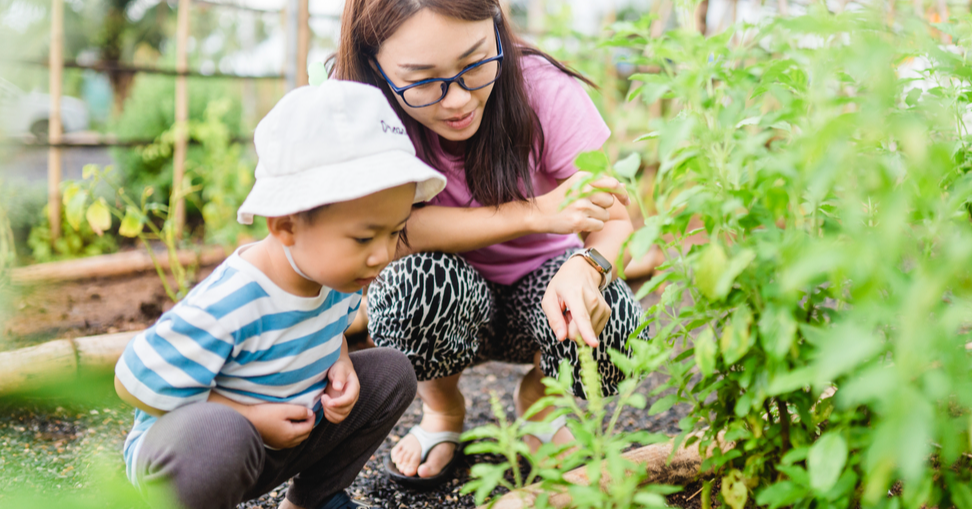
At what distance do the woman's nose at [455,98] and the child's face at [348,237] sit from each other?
1.15 ft

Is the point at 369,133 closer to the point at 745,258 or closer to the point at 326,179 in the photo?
the point at 326,179

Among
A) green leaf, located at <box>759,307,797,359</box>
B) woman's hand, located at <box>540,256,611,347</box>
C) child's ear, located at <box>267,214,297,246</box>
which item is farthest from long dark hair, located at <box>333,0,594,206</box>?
green leaf, located at <box>759,307,797,359</box>

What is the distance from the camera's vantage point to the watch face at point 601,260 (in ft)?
4.98

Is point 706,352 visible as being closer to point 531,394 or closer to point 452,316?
point 452,316

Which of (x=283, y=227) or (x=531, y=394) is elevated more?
(x=283, y=227)

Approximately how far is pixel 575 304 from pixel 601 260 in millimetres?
215

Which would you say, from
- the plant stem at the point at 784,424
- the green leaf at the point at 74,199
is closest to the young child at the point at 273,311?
the plant stem at the point at 784,424

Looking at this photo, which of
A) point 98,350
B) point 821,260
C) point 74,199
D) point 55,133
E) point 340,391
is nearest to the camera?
point 821,260

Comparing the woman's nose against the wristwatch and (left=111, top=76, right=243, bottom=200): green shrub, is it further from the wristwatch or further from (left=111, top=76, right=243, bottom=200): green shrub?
(left=111, top=76, right=243, bottom=200): green shrub

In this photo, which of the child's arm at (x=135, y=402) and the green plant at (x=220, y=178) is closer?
the child's arm at (x=135, y=402)

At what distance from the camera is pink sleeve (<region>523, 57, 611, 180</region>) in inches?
67.1

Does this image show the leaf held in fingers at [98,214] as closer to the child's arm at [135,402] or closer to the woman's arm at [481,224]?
the woman's arm at [481,224]

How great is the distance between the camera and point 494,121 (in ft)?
5.31

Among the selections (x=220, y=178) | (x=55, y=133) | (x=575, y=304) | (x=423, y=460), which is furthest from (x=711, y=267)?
(x=55, y=133)
